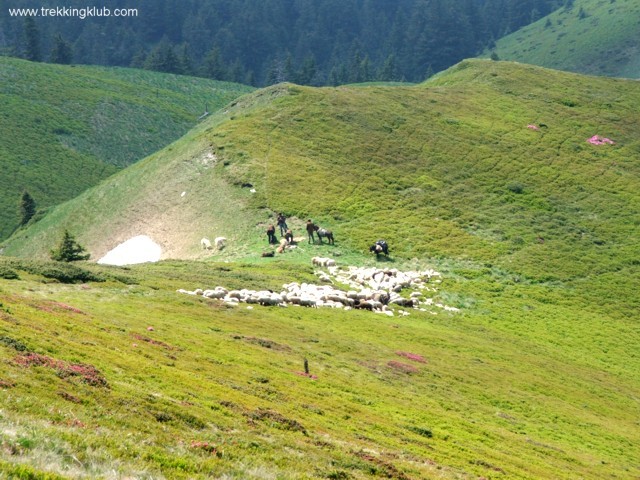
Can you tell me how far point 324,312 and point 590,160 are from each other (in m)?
72.8

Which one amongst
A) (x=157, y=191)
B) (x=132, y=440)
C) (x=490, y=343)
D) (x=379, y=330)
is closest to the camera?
(x=132, y=440)

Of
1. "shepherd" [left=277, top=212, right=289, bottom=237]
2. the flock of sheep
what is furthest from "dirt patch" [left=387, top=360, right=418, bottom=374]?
"shepherd" [left=277, top=212, right=289, bottom=237]

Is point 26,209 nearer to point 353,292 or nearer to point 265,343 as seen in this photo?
point 353,292

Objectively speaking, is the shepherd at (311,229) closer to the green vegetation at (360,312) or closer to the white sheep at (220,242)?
the green vegetation at (360,312)

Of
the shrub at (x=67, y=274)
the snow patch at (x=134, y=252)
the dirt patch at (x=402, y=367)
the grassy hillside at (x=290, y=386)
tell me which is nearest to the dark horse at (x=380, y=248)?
the grassy hillside at (x=290, y=386)

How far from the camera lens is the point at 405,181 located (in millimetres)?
102500

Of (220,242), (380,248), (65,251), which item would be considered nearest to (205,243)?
(220,242)

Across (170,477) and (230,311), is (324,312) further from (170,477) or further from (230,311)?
(170,477)

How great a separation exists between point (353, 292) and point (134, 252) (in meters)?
34.8

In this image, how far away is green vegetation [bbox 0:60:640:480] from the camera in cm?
2477

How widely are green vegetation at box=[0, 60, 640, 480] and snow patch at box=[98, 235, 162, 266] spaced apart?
4.90 feet

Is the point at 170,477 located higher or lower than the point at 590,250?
lower

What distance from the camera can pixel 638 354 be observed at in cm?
6700

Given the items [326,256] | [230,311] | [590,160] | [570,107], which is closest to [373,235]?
[326,256]
